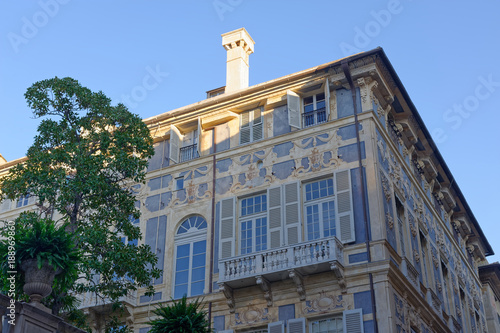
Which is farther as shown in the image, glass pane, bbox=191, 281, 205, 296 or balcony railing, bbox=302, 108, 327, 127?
balcony railing, bbox=302, 108, 327, 127

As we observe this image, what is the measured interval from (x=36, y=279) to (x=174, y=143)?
44.0ft

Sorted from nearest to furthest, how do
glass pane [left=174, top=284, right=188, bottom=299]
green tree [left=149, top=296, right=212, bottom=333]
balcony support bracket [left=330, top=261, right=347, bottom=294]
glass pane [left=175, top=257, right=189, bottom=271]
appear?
green tree [left=149, top=296, right=212, bottom=333], balcony support bracket [left=330, top=261, right=347, bottom=294], glass pane [left=174, top=284, right=188, bottom=299], glass pane [left=175, top=257, right=189, bottom=271]

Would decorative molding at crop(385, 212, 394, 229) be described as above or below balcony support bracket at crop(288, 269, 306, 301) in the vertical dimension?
above

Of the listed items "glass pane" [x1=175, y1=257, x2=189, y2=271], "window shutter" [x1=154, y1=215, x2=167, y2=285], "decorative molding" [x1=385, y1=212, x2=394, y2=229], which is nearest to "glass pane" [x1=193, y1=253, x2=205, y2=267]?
"glass pane" [x1=175, y1=257, x2=189, y2=271]

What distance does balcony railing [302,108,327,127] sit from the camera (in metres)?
23.1

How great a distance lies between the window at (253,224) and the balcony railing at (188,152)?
3171mm

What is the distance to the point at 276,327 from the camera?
19.7m

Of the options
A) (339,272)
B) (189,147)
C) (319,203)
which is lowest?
(339,272)

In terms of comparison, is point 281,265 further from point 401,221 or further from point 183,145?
point 183,145

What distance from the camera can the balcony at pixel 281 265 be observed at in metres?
19.4

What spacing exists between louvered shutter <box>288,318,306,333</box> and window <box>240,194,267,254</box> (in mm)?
2742

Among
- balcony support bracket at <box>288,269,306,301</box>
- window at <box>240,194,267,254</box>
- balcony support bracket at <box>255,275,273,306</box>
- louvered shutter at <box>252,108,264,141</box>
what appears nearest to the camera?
balcony support bracket at <box>288,269,306,301</box>

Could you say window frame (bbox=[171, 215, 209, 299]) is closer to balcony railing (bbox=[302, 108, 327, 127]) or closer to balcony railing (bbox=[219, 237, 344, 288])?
balcony railing (bbox=[219, 237, 344, 288])

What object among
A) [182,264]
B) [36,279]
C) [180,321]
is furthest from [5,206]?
[36,279]
